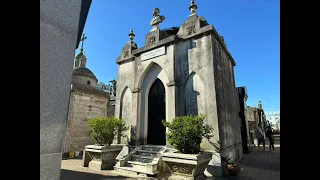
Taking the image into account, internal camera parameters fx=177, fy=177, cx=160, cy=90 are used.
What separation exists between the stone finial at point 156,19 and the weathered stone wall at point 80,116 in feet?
26.2

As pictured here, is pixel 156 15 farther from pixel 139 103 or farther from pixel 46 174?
pixel 46 174

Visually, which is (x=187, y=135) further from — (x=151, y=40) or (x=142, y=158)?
(x=151, y=40)

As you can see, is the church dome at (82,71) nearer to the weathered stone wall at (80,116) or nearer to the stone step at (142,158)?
the weathered stone wall at (80,116)

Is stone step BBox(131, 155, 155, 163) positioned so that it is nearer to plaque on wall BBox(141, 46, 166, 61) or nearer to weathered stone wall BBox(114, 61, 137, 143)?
weathered stone wall BBox(114, 61, 137, 143)

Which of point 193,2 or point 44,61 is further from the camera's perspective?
point 193,2

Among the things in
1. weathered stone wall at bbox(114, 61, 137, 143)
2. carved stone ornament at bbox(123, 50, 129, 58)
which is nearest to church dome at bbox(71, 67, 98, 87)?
weathered stone wall at bbox(114, 61, 137, 143)

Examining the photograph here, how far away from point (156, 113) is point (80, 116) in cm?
747
